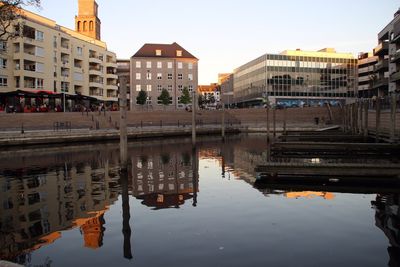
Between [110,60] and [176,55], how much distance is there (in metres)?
21.7

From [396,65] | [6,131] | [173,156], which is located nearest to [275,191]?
[173,156]

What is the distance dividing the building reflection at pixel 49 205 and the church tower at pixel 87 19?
103 m

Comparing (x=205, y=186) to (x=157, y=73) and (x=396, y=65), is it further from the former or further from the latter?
(x=157, y=73)

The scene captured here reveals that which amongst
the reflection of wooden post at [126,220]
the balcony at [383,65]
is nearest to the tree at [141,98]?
the balcony at [383,65]

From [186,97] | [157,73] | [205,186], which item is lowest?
[205,186]

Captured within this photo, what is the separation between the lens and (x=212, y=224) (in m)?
10.9

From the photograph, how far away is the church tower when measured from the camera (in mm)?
117438

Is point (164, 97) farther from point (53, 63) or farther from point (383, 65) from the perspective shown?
point (383, 65)

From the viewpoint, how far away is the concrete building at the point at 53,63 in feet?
214

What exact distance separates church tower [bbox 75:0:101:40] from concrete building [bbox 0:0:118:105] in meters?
22.8

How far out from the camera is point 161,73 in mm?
111438

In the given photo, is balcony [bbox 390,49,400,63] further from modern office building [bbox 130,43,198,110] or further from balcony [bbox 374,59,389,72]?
modern office building [bbox 130,43,198,110]

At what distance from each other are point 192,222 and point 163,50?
107 meters

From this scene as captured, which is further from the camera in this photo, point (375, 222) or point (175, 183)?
point (175, 183)
